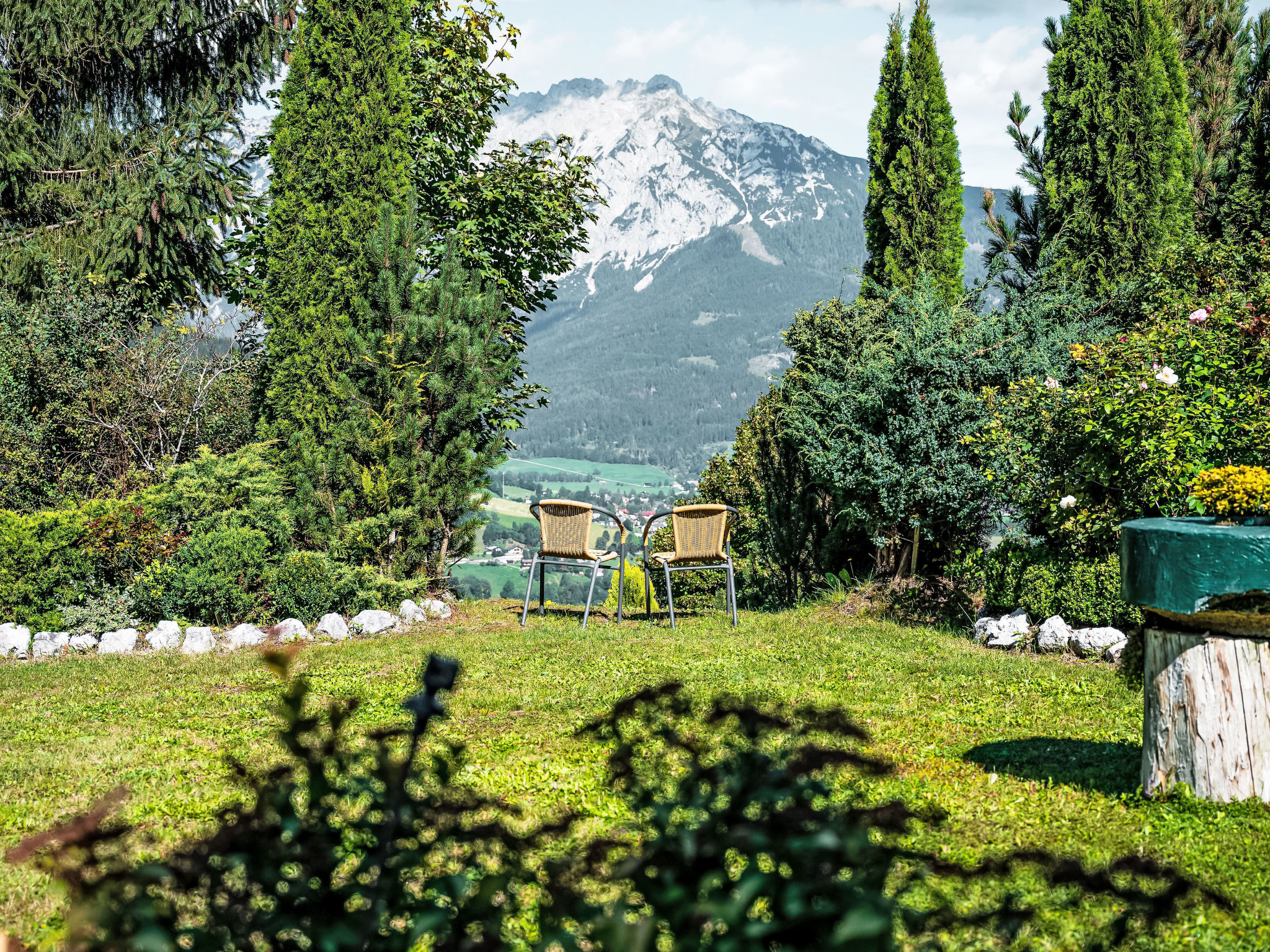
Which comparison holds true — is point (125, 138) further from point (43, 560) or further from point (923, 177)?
point (923, 177)

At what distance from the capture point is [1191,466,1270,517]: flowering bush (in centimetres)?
330

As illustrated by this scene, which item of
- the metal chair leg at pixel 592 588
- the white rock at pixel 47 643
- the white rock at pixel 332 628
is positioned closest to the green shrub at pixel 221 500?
the white rock at pixel 332 628

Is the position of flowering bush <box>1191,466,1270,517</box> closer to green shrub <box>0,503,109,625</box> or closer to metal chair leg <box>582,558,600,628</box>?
metal chair leg <box>582,558,600,628</box>

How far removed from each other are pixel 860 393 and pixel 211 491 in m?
5.39

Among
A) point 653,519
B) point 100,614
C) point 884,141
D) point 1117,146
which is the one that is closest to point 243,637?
point 100,614

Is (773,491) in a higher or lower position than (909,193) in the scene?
lower

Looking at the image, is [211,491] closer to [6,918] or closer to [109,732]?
[109,732]

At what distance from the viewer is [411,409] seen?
26.1ft

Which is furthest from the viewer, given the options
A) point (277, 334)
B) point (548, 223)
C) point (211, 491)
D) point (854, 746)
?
point (548, 223)

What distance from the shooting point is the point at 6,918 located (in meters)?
2.56

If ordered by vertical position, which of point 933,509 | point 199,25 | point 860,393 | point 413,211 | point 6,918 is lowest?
point 6,918

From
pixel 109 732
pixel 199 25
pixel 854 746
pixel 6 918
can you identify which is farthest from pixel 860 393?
pixel 199 25

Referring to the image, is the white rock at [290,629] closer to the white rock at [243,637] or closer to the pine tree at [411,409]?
the white rock at [243,637]

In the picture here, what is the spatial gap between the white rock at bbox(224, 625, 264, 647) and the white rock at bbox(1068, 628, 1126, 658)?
18.8 feet
